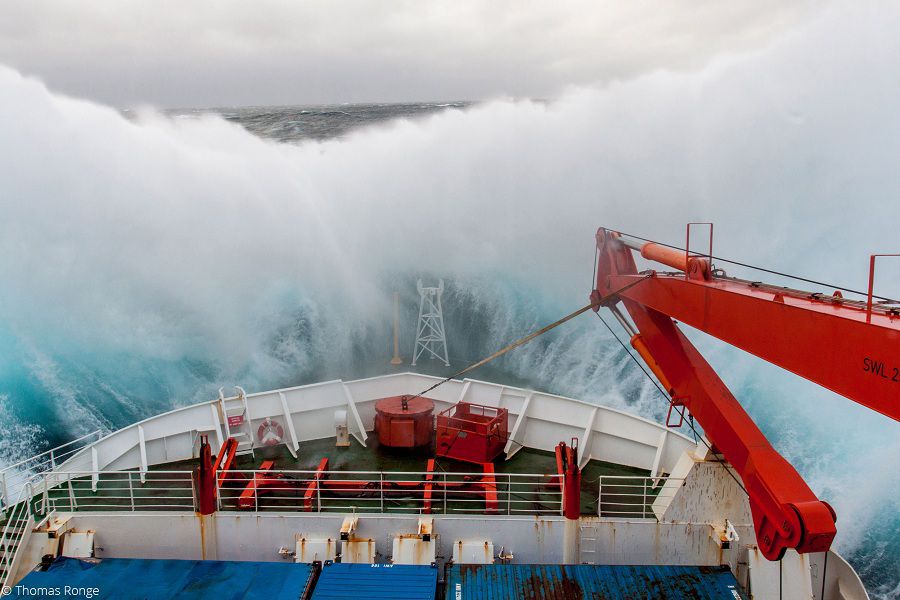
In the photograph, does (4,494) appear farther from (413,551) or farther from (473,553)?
(473,553)

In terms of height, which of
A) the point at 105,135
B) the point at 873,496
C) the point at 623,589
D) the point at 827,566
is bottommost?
the point at 873,496

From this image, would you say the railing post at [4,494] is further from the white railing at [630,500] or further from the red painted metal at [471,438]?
the white railing at [630,500]

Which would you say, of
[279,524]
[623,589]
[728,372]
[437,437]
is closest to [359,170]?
[728,372]

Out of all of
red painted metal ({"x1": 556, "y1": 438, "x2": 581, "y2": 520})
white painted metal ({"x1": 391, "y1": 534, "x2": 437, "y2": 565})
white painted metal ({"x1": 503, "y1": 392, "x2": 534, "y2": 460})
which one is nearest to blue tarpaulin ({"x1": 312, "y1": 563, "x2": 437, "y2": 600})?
white painted metal ({"x1": 391, "y1": 534, "x2": 437, "y2": 565})

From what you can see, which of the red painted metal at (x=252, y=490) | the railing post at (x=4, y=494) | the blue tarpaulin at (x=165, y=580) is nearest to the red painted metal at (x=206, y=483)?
the red painted metal at (x=252, y=490)

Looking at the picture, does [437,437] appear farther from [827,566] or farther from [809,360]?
[809,360]

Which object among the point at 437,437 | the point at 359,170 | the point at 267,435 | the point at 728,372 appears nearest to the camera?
the point at 437,437

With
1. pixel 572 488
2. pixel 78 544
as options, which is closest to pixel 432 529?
pixel 572 488

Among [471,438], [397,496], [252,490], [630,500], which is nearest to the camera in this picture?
[252,490]
